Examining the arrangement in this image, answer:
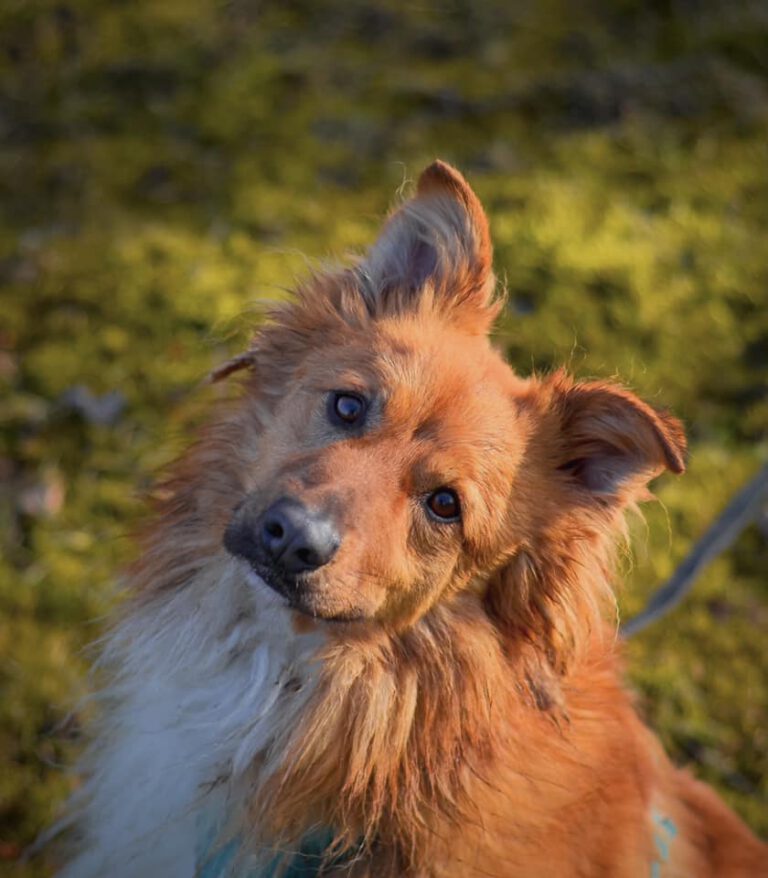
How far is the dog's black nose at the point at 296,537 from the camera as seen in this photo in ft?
8.19

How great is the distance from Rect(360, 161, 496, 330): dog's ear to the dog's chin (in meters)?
1.01

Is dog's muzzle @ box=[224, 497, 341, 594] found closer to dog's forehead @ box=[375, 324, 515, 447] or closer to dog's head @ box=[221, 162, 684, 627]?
dog's head @ box=[221, 162, 684, 627]

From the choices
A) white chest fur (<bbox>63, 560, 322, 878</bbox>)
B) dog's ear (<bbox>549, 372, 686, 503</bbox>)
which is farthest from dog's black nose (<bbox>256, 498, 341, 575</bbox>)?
dog's ear (<bbox>549, 372, 686, 503</bbox>)

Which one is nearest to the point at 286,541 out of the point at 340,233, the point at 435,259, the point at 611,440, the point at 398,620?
the point at 398,620

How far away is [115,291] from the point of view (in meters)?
5.46

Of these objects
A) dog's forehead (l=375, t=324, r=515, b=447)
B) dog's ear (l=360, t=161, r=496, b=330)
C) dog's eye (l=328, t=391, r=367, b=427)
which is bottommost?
dog's eye (l=328, t=391, r=367, b=427)

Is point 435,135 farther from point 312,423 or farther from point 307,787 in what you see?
point 307,787

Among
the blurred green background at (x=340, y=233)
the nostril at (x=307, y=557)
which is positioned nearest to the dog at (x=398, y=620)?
the nostril at (x=307, y=557)

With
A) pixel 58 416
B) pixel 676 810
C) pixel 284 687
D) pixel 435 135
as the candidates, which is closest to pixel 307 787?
pixel 284 687

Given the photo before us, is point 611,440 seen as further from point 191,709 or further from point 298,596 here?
point 191,709

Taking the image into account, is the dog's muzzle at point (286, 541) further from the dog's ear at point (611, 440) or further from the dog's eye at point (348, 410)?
the dog's ear at point (611, 440)

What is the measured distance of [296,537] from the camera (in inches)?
98.3

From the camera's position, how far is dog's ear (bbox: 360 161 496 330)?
301cm

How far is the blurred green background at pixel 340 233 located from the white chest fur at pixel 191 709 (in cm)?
60
